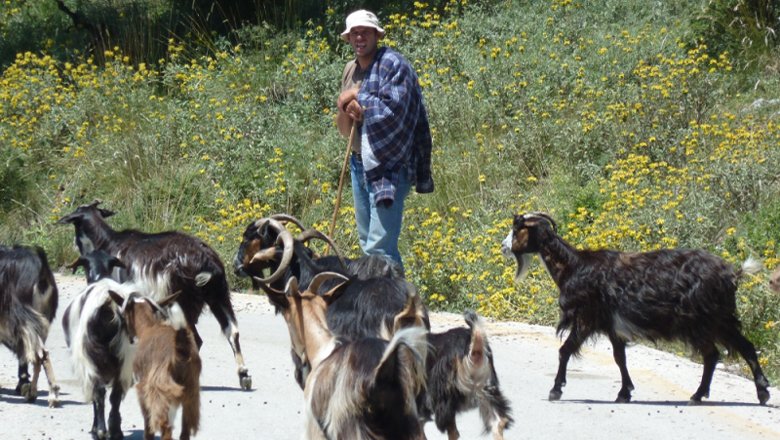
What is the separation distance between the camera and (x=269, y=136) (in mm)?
17391

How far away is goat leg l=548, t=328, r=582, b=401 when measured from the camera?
899 centimetres

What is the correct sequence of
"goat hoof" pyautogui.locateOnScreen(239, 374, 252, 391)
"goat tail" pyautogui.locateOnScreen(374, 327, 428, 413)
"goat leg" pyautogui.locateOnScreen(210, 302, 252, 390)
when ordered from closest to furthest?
"goat tail" pyautogui.locateOnScreen(374, 327, 428, 413), "goat hoof" pyautogui.locateOnScreen(239, 374, 252, 391), "goat leg" pyautogui.locateOnScreen(210, 302, 252, 390)

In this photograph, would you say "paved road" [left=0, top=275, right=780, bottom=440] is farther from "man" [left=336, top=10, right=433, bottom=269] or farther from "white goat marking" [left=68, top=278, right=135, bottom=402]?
"man" [left=336, top=10, right=433, bottom=269]

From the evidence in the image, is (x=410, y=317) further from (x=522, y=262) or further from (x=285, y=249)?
(x=522, y=262)

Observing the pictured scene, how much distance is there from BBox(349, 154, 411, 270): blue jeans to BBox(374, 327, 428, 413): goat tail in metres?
3.57

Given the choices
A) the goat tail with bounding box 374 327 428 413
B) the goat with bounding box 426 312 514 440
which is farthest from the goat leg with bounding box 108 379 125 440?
the goat tail with bounding box 374 327 428 413

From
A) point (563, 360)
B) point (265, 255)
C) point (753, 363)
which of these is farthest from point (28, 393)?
point (753, 363)

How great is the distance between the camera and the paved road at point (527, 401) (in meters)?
8.09

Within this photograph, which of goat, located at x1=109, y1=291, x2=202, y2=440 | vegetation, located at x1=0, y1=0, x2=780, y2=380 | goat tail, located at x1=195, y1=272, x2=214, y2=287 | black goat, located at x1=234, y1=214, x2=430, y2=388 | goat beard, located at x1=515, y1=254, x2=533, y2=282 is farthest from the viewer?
vegetation, located at x1=0, y1=0, x2=780, y2=380

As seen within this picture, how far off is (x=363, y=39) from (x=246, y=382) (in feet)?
9.10

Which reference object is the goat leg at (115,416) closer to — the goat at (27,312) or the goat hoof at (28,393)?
the goat at (27,312)

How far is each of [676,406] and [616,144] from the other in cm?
678

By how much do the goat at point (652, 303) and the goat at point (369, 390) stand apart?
3.25 meters

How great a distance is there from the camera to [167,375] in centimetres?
704
